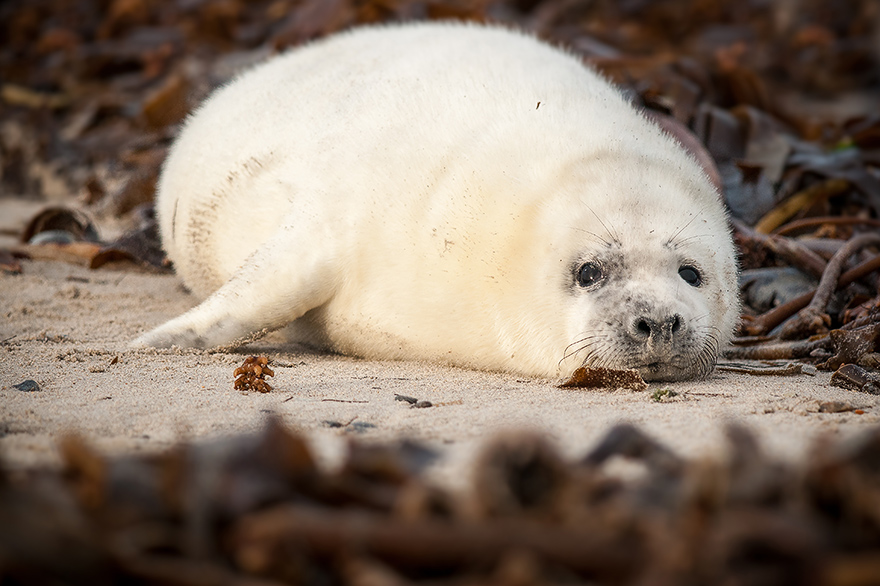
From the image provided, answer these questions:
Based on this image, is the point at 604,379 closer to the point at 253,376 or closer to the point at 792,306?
the point at 253,376

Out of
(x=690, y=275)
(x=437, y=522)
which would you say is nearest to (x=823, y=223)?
(x=690, y=275)

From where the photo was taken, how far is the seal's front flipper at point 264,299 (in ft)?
10.5

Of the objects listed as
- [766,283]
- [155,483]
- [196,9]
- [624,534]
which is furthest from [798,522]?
[196,9]

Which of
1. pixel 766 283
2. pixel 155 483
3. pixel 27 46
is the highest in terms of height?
pixel 27 46

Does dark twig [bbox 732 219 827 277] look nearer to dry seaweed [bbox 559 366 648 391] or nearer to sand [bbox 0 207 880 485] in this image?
sand [bbox 0 207 880 485]

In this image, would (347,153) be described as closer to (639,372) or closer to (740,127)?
(639,372)

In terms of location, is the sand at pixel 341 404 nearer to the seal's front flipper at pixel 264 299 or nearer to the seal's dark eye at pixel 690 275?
the seal's front flipper at pixel 264 299

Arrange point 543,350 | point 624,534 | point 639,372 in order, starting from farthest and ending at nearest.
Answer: point 543,350 → point 639,372 → point 624,534

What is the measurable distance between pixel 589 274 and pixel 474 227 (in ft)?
1.37

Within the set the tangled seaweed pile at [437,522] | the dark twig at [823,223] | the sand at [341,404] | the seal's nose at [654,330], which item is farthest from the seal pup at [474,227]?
the tangled seaweed pile at [437,522]

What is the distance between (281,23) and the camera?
882 cm

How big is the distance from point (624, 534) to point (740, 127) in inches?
182

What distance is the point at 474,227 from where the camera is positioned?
10.1 feet

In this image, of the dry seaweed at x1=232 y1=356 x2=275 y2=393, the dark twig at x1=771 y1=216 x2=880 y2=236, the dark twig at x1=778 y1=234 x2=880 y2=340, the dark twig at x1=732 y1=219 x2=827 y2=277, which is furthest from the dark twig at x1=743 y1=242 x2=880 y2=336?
the dry seaweed at x1=232 y1=356 x2=275 y2=393
